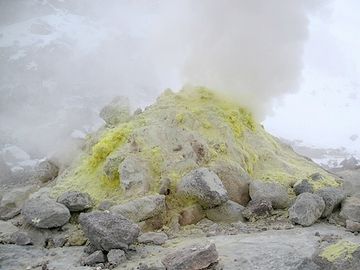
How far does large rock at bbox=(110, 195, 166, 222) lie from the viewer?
45.8 ft

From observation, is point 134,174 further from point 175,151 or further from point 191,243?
point 191,243

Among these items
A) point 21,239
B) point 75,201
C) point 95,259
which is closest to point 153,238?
point 95,259

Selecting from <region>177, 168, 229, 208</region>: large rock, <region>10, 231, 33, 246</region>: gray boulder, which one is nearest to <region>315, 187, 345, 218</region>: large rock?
<region>177, 168, 229, 208</region>: large rock

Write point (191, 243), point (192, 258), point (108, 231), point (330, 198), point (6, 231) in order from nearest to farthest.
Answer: point (192, 258) < point (108, 231) < point (191, 243) < point (6, 231) < point (330, 198)

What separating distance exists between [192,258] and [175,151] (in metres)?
6.56

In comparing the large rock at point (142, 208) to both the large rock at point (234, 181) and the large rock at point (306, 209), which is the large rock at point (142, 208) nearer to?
the large rock at point (234, 181)

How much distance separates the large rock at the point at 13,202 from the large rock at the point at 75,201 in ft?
9.16

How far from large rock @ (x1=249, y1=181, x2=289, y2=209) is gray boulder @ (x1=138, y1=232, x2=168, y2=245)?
3.58m

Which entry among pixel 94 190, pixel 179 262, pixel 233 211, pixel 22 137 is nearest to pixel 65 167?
pixel 94 190

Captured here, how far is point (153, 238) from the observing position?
12875mm

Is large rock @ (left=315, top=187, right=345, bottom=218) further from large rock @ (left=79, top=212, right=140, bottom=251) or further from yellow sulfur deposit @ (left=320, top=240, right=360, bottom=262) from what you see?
large rock @ (left=79, top=212, right=140, bottom=251)

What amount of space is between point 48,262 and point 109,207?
2.85 m

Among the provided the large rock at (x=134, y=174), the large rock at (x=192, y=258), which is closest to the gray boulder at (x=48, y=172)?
the large rock at (x=134, y=174)

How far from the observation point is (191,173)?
15.1 m
